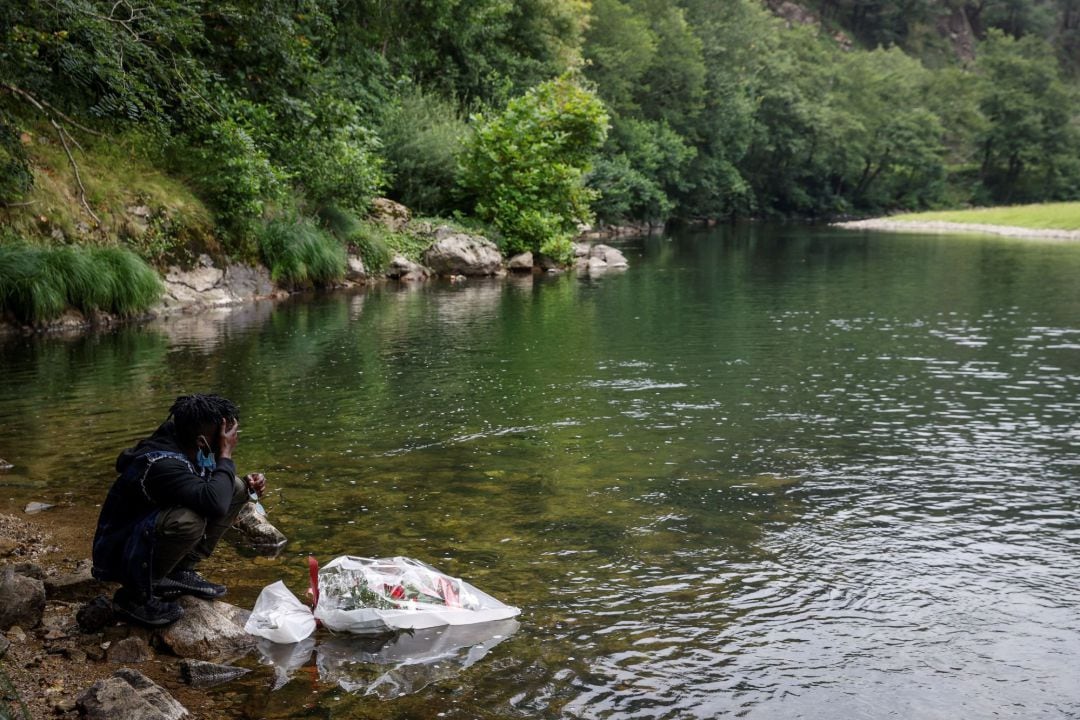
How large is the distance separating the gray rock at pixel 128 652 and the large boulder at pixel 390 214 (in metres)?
27.2

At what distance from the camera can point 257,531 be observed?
23.7ft

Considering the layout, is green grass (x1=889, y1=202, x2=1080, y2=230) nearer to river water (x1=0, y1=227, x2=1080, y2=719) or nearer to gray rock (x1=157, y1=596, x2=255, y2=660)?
river water (x1=0, y1=227, x2=1080, y2=719)

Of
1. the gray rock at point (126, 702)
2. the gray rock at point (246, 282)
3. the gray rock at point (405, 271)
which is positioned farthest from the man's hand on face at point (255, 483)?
the gray rock at point (405, 271)

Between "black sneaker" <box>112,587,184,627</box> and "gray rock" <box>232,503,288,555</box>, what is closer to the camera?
"black sneaker" <box>112,587,184,627</box>

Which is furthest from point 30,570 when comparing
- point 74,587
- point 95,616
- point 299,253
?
point 299,253

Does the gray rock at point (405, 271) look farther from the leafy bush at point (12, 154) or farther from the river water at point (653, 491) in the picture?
the leafy bush at point (12, 154)

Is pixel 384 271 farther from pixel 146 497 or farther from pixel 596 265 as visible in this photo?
pixel 146 497

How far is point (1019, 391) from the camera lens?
13172 mm

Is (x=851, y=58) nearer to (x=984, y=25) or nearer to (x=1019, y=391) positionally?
(x=984, y=25)

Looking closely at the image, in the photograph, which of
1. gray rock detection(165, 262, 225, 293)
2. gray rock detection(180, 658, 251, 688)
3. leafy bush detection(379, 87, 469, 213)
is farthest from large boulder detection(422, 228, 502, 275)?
gray rock detection(180, 658, 251, 688)

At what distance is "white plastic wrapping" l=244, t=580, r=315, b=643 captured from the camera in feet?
18.6

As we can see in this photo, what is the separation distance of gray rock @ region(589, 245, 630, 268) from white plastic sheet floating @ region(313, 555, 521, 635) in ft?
100

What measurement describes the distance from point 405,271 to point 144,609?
84.5 feet

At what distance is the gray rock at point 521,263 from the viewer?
33969 millimetres
